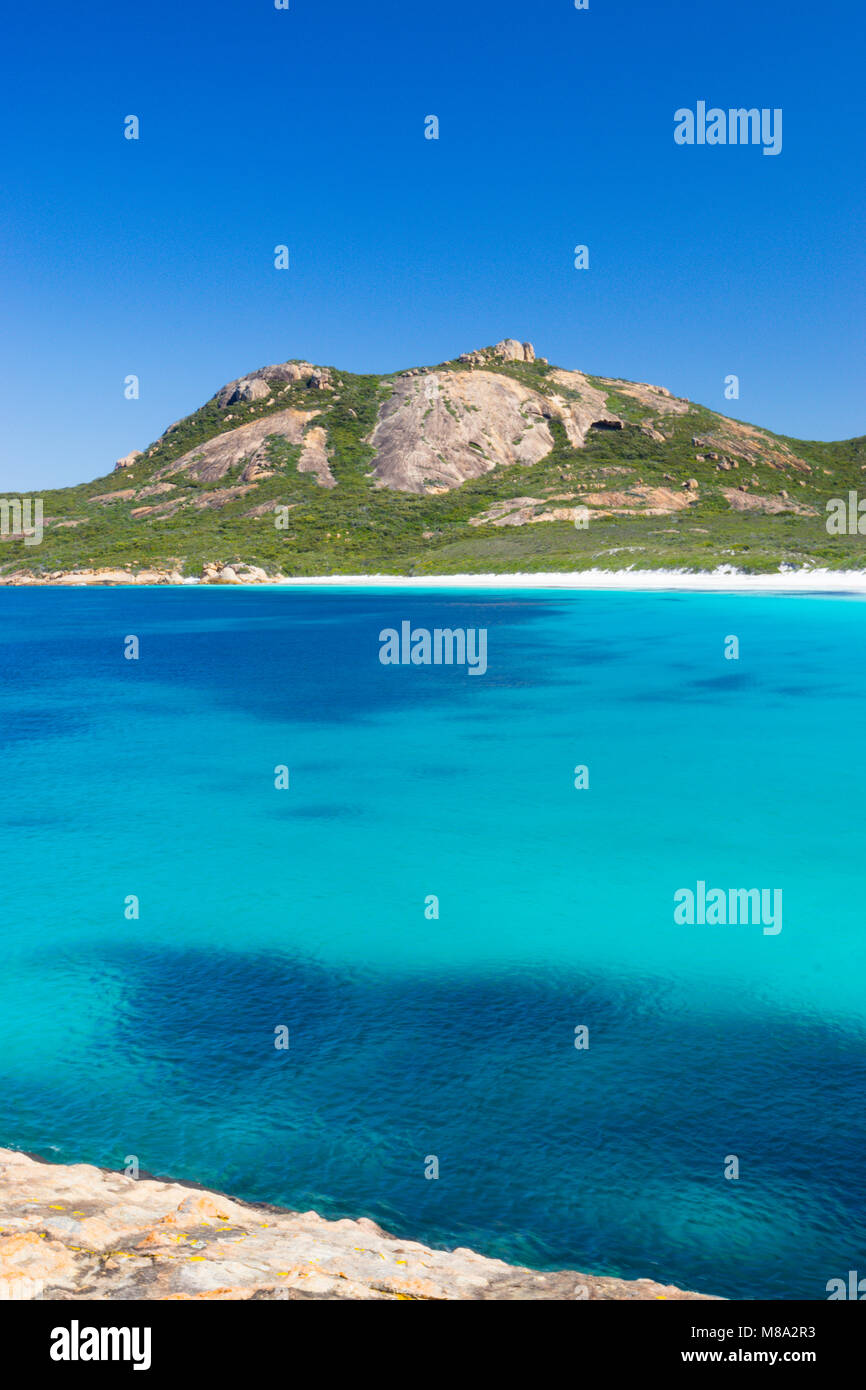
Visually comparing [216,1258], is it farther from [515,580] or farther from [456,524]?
[456,524]

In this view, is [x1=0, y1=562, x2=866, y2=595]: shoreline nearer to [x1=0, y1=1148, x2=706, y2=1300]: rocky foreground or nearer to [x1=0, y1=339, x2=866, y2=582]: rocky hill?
[x1=0, y1=339, x2=866, y2=582]: rocky hill

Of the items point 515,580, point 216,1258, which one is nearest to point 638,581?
point 515,580

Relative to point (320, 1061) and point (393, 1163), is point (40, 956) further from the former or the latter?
point (393, 1163)

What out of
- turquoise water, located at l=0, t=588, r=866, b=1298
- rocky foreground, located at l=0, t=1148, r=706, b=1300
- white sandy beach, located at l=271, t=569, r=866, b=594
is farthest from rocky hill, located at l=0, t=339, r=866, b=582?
rocky foreground, located at l=0, t=1148, r=706, b=1300

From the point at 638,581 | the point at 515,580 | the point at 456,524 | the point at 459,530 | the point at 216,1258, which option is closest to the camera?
the point at 216,1258

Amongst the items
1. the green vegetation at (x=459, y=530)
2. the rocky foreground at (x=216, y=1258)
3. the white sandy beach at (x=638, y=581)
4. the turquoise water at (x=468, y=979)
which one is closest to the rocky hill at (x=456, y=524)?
the green vegetation at (x=459, y=530)
